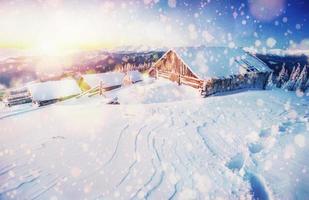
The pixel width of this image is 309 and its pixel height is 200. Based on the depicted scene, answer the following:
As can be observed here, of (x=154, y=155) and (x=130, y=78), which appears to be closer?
(x=154, y=155)

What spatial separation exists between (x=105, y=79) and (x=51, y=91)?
9.79m

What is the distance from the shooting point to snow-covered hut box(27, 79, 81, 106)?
3050 centimetres

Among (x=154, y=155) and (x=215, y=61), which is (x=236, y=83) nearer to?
(x=215, y=61)

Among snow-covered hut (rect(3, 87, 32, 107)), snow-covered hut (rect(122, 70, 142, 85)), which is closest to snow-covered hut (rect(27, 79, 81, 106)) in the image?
snow-covered hut (rect(3, 87, 32, 107))

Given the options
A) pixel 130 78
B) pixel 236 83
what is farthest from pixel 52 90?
pixel 236 83

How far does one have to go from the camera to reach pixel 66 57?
148125 millimetres

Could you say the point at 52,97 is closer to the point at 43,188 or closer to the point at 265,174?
the point at 43,188

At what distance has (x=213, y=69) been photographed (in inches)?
804

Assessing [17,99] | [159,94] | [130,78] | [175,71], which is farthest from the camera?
[130,78]

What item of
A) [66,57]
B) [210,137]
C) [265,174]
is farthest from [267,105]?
[66,57]

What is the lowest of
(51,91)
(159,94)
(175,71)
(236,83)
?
(51,91)

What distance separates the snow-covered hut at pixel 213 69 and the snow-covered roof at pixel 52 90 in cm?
1504

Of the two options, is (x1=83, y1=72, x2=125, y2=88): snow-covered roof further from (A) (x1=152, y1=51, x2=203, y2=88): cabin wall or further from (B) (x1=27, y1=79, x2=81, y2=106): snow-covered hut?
(A) (x1=152, y1=51, x2=203, y2=88): cabin wall

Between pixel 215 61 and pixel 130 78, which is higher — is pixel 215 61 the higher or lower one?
the higher one
